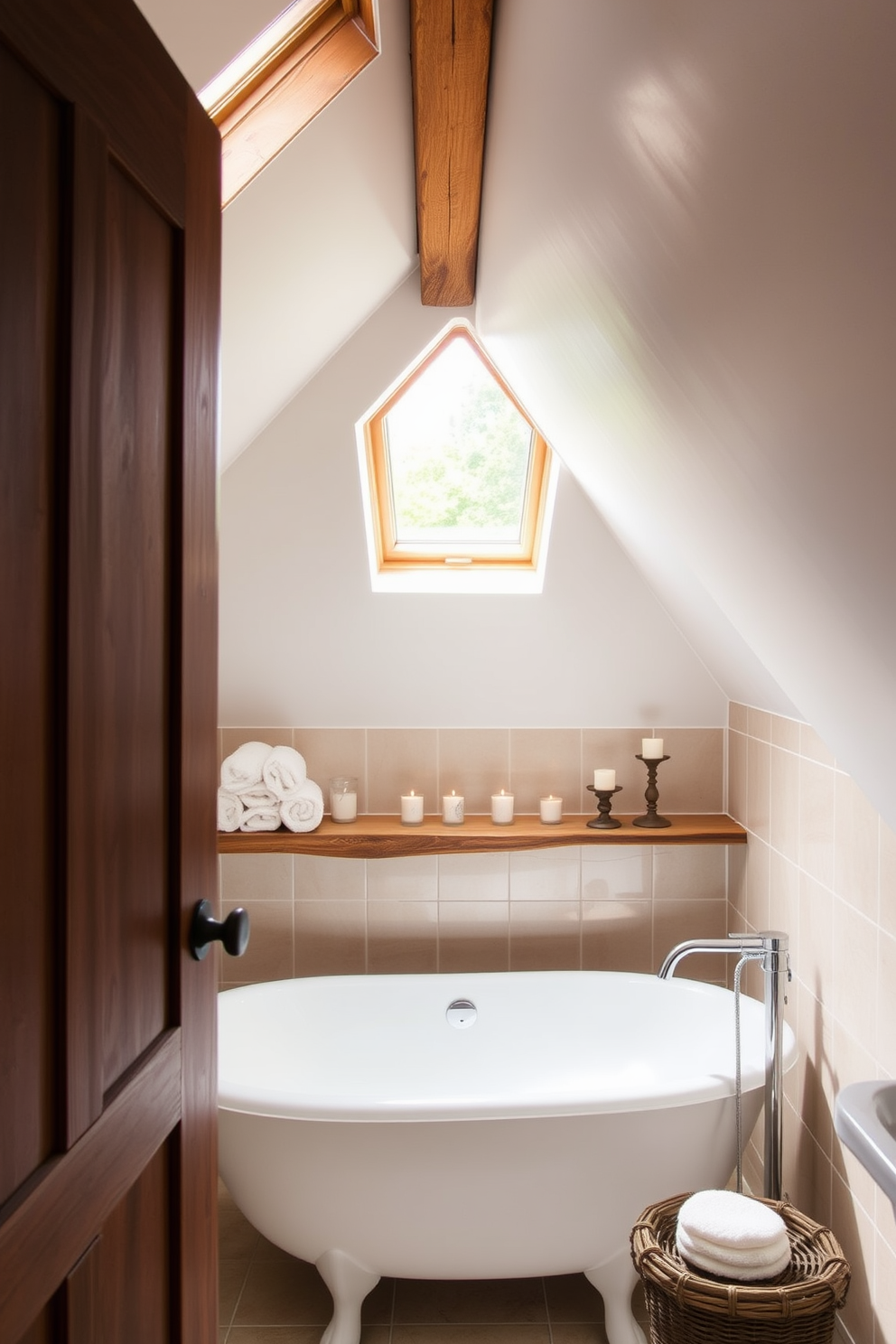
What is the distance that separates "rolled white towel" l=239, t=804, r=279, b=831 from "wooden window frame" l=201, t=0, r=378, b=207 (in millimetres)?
1906

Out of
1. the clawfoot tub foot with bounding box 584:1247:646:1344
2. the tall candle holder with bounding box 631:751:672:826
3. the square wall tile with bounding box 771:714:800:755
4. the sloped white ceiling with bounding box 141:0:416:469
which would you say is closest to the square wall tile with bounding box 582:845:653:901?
the tall candle holder with bounding box 631:751:672:826

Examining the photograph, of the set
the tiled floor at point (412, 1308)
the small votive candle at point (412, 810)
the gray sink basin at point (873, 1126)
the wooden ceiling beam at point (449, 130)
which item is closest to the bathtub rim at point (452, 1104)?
the tiled floor at point (412, 1308)

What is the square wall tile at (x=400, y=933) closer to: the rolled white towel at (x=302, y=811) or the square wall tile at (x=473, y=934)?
the square wall tile at (x=473, y=934)

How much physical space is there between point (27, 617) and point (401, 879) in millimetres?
2701

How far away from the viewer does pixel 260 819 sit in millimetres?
3189

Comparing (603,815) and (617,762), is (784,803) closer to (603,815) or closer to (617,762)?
(603,815)

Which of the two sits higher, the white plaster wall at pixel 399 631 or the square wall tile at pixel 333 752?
the white plaster wall at pixel 399 631

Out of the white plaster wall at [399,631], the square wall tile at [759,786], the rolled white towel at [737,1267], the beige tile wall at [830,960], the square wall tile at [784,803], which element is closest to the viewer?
the rolled white towel at [737,1267]

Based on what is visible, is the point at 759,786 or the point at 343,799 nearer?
the point at 759,786

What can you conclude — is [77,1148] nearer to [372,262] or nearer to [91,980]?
[91,980]

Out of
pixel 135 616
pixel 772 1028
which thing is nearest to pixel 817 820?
pixel 772 1028

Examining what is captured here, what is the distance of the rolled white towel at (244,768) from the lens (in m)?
3.17

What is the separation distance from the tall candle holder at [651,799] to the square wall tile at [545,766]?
0.24 m

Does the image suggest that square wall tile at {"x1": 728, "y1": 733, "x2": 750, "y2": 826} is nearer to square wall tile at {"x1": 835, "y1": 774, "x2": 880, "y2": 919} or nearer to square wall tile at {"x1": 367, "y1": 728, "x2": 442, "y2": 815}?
square wall tile at {"x1": 835, "y1": 774, "x2": 880, "y2": 919}
